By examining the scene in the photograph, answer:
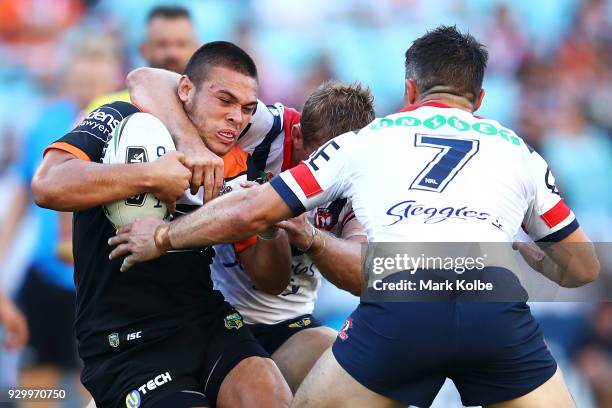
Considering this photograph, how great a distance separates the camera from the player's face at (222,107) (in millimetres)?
5012

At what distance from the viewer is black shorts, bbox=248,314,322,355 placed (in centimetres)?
565

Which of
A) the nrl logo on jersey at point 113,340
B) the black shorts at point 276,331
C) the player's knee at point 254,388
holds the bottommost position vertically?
the black shorts at point 276,331

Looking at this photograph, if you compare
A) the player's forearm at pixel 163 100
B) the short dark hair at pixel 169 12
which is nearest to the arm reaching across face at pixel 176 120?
the player's forearm at pixel 163 100

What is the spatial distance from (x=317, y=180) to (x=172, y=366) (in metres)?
1.22

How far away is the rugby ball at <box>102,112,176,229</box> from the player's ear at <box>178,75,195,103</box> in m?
0.44

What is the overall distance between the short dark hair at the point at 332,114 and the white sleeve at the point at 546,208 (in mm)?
1331

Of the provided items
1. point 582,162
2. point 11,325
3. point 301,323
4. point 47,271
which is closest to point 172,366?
point 301,323

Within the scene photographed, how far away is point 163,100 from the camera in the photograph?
5.12m

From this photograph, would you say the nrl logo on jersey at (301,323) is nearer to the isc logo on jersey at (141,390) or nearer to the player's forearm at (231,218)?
the isc logo on jersey at (141,390)

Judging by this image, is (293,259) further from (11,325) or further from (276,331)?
(11,325)

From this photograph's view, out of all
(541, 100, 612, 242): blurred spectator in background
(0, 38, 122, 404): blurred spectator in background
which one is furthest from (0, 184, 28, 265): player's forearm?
(541, 100, 612, 242): blurred spectator in background

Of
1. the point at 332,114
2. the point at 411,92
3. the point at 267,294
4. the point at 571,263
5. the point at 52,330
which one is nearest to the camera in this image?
the point at 571,263

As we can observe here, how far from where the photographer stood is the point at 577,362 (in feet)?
26.8

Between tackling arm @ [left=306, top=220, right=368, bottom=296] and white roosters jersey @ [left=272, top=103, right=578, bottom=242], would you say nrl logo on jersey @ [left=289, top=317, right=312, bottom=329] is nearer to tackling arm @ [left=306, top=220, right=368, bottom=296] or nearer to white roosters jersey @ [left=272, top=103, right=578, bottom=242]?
tackling arm @ [left=306, top=220, right=368, bottom=296]
